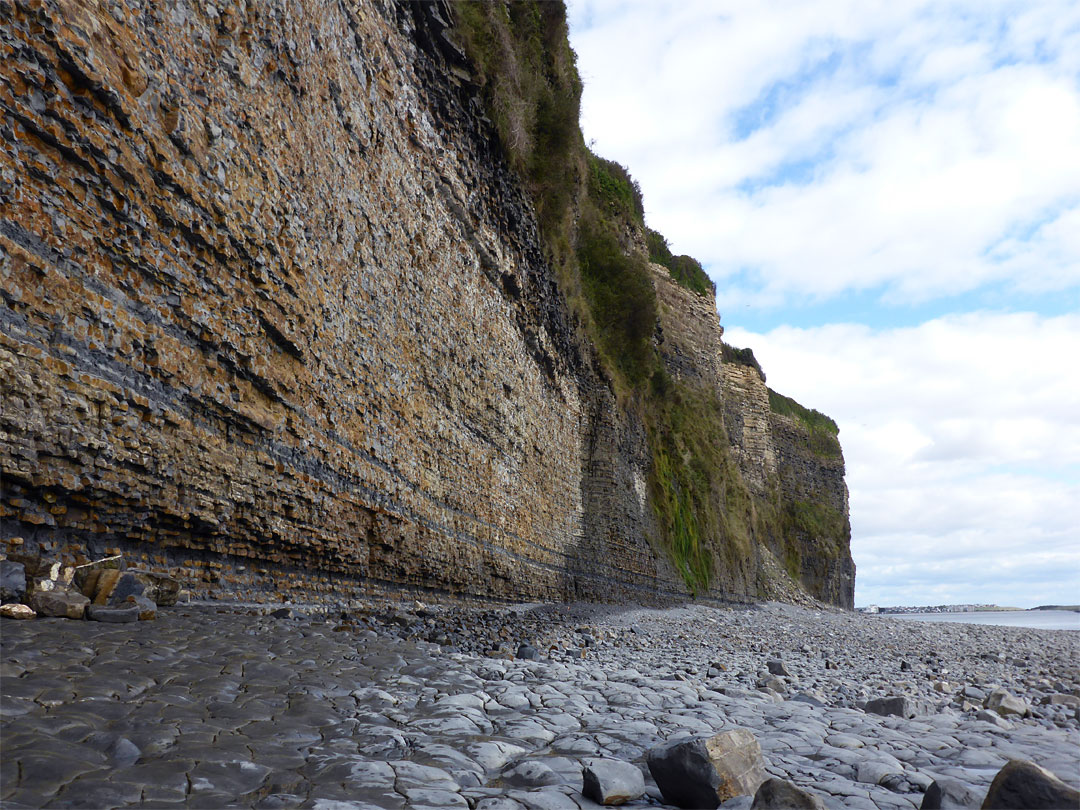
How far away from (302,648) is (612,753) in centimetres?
198

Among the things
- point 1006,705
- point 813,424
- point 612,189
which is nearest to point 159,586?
point 1006,705

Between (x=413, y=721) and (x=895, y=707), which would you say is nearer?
(x=413, y=721)

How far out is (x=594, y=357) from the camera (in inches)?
700

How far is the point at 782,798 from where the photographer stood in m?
1.85

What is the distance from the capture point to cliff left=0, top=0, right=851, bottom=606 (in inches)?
140

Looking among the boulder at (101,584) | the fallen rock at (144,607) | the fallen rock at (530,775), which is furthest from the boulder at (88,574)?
the fallen rock at (530,775)

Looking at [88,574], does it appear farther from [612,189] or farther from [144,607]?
[612,189]

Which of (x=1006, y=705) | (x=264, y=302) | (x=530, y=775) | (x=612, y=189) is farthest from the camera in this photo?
(x=612, y=189)

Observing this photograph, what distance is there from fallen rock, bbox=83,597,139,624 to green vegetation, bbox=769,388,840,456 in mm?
41087

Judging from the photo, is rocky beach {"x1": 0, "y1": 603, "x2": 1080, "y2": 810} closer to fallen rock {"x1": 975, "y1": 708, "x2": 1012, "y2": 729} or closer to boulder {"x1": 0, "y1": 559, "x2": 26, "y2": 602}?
fallen rock {"x1": 975, "y1": 708, "x2": 1012, "y2": 729}

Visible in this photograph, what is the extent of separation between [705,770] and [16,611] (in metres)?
3.04

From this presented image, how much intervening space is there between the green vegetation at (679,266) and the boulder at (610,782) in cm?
2820

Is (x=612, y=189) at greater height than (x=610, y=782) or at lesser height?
greater

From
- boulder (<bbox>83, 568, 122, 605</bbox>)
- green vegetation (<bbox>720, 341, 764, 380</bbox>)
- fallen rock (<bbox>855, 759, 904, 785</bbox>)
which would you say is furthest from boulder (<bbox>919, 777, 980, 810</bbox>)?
green vegetation (<bbox>720, 341, 764, 380</bbox>)
